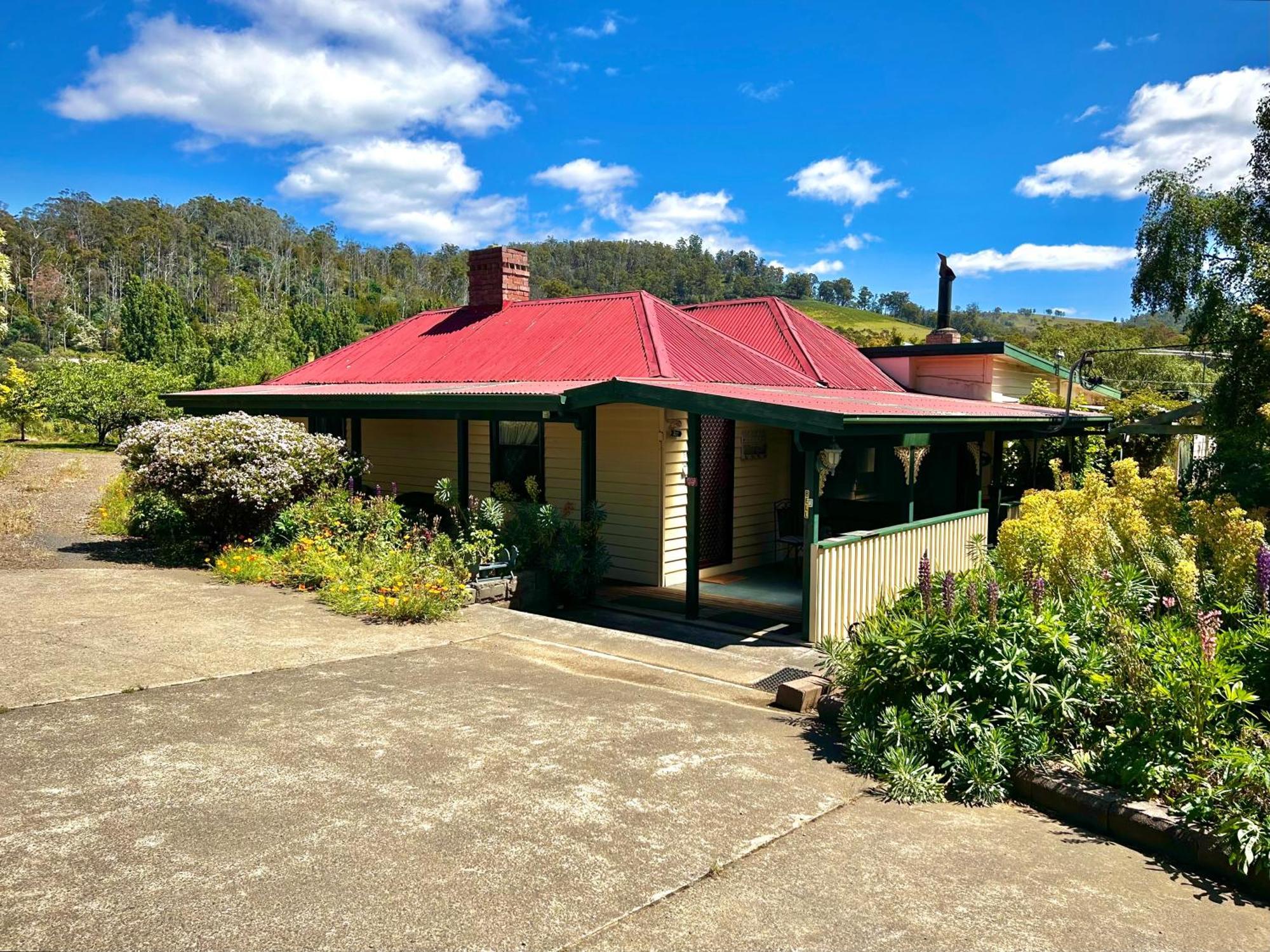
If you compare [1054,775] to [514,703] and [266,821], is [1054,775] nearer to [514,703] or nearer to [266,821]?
[514,703]

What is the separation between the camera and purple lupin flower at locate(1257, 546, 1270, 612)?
182 inches

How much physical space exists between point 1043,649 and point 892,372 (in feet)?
42.8

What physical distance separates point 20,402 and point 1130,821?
3609cm

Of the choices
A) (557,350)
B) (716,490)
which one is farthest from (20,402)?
(716,490)

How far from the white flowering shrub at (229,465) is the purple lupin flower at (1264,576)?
9.71m

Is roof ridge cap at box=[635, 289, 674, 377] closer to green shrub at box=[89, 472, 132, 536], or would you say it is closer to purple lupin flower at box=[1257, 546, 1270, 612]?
purple lupin flower at box=[1257, 546, 1270, 612]

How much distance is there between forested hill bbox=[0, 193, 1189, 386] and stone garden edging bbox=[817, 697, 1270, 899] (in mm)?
46584

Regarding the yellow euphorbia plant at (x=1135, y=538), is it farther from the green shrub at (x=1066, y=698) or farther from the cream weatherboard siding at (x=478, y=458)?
the cream weatherboard siding at (x=478, y=458)

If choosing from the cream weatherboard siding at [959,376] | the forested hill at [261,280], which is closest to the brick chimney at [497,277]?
the cream weatherboard siding at [959,376]

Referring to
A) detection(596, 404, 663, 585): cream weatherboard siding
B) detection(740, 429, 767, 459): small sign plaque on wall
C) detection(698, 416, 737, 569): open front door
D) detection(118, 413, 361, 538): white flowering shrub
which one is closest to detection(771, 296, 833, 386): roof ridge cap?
detection(740, 429, 767, 459): small sign plaque on wall

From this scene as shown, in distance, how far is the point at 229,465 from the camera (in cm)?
1059

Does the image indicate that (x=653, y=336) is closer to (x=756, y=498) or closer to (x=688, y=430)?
(x=756, y=498)

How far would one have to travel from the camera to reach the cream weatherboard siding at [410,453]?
523 inches

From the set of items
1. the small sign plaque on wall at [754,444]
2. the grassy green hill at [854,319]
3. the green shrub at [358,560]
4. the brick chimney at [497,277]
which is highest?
the grassy green hill at [854,319]
